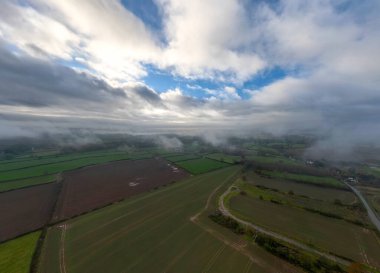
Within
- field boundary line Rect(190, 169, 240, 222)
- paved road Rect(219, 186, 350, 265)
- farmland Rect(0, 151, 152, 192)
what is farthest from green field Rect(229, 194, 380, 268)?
farmland Rect(0, 151, 152, 192)

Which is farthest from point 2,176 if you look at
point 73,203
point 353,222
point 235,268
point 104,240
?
point 353,222

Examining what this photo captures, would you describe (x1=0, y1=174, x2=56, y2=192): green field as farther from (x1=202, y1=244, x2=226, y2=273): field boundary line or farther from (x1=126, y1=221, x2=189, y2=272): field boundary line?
(x1=202, y1=244, x2=226, y2=273): field boundary line

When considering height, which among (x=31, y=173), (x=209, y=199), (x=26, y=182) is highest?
(x=31, y=173)

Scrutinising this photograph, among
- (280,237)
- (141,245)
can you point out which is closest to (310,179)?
(280,237)

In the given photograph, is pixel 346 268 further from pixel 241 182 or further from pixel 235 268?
pixel 241 182

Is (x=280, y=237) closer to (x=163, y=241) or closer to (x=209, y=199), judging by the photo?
(x=209, y=199)
